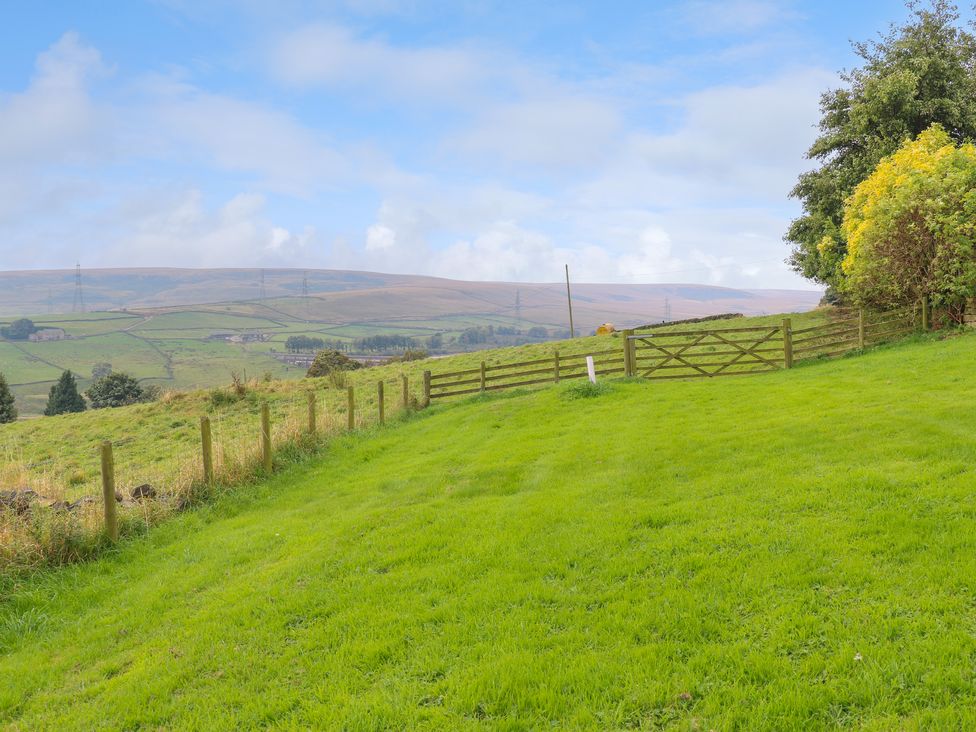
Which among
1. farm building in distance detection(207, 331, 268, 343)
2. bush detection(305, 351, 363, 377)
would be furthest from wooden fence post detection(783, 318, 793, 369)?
farm building in distance detection(207, 331, 268, 343)

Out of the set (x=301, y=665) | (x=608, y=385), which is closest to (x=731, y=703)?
(x=301, y=665)

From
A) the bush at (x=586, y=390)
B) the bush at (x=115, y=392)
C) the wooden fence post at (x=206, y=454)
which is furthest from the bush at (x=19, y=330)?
the bush at (x=586, y=390)

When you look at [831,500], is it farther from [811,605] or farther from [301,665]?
[301,665]

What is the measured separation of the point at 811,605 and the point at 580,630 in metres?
1.95

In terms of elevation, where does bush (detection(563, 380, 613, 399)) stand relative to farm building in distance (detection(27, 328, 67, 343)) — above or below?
below

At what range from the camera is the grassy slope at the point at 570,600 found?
443cm

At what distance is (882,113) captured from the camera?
30.0 meters

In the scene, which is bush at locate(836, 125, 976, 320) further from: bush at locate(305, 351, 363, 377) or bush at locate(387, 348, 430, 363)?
bush at locate(387, 348, 430, 363)

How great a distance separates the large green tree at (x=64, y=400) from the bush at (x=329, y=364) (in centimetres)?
2374

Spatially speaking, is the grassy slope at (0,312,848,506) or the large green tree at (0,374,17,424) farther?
the large green tree at (0,374,17,424)

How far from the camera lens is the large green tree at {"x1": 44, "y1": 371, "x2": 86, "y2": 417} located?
54.5 m

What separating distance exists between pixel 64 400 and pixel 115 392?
6.69 m

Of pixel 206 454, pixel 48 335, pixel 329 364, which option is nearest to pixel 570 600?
pixel 206 454

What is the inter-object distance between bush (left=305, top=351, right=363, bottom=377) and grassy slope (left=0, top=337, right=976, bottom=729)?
34.9 metres
